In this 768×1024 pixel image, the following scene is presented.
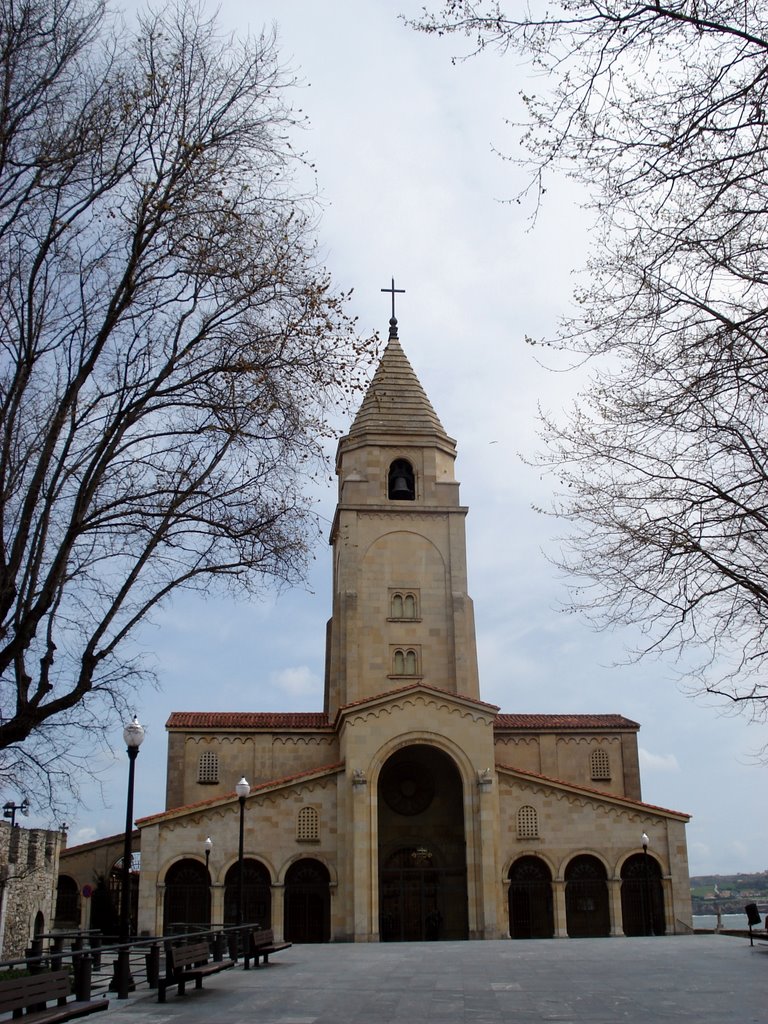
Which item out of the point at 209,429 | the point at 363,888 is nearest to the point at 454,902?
the point at 363,888

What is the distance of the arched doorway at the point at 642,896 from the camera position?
128ft

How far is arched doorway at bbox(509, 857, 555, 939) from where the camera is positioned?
39.3 metres

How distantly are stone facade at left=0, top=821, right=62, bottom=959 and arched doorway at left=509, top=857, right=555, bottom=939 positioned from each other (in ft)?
56.5

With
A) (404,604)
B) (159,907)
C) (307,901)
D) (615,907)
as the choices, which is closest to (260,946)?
(159,907)

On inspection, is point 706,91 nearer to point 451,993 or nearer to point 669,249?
point 669,249

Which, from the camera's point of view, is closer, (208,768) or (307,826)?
(307,826)

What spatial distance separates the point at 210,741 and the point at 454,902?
12513 millimetres

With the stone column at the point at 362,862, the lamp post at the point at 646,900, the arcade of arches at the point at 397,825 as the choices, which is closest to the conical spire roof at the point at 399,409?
the arcade of arches at the point at 397,825

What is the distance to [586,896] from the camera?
130 ft

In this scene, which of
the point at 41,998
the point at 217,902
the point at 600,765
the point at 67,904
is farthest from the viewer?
the point at 600,765

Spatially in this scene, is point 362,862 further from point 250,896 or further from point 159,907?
point 159,907

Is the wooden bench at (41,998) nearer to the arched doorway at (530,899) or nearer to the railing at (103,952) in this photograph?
the railing at (103,952)

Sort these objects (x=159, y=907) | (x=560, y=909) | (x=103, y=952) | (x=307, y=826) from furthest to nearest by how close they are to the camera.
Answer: (x=307, y=826)
(x=560, y=909)
(x=159, y=907)
(x=103, y=952)

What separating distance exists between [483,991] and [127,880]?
5.90 m
